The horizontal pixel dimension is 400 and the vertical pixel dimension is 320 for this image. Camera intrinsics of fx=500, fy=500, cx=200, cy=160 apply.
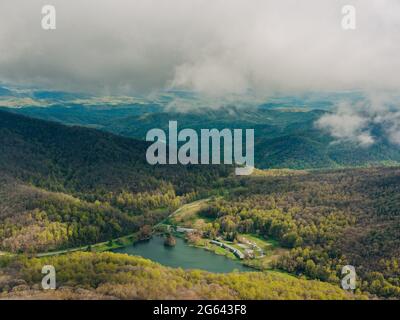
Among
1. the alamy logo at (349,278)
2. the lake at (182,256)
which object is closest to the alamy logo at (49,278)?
the lake at (182,256)

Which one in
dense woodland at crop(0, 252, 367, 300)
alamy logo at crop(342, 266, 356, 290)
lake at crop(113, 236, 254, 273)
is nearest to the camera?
dense woodland at crop(0, 252, 367, 300)

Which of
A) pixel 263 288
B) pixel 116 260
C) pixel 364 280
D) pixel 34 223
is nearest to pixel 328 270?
pixel 364 280

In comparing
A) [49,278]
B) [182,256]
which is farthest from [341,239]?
[49,278]

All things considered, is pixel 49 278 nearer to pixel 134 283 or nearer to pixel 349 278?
pixel 134 283

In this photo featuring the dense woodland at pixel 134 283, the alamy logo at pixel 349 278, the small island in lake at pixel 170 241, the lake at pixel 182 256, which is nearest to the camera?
the dense woodland at pixel 134 283

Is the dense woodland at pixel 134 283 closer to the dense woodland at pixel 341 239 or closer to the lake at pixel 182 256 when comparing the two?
the dense woodland at pixel 341 239

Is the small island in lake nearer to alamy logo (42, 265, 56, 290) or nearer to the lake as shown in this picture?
the lake

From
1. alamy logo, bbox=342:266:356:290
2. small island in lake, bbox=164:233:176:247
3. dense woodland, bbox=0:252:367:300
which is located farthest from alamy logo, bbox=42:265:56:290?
alamy logo, bbox=342:266:356:290
